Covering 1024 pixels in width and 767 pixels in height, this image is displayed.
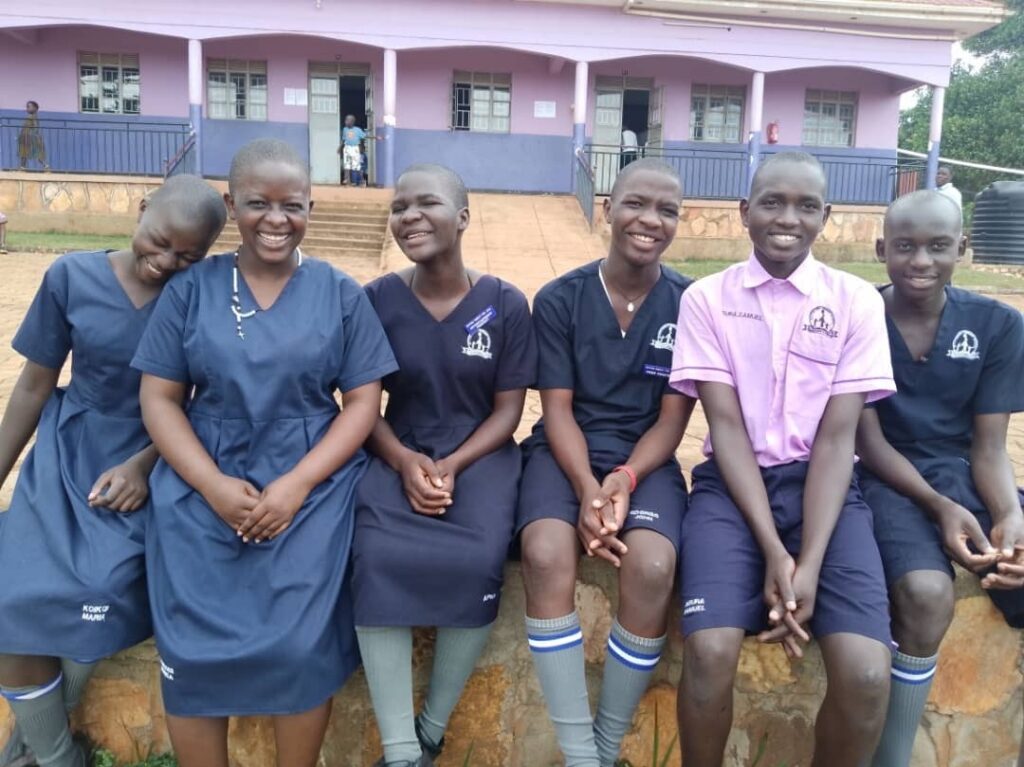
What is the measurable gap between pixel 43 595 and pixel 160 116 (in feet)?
46.9

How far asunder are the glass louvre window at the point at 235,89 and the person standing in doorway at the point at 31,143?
8.71 ft

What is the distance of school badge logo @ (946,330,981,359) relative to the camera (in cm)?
239

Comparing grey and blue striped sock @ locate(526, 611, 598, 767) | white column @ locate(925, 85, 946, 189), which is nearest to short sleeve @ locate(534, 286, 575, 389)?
grey and blue striped sock @ locate(526, 611, 598, 767)

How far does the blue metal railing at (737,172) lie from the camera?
14906 millimetres

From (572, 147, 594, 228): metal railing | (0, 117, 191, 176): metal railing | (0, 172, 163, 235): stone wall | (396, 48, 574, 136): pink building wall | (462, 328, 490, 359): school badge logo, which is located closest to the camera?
(462, 328, 490, 359): school badge logo

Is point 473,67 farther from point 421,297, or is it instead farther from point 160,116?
point 421,297

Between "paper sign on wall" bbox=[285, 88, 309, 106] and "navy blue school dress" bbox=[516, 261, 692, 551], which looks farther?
"paper sign on wall" bbox=[285, 88, 309, 106]

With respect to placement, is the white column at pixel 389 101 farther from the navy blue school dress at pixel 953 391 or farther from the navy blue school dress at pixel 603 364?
the navy blue school dress at pixel 953 391

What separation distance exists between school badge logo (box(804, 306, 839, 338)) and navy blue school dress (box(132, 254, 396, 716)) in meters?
1.14

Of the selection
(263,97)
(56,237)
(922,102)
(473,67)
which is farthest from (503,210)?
(922,102)

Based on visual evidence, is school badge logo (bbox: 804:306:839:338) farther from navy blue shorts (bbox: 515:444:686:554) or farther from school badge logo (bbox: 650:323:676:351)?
navy blue shorts (bbox: 515:444:686:554)

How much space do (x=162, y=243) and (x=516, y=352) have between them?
1.01 m

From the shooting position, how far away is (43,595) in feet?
6.48

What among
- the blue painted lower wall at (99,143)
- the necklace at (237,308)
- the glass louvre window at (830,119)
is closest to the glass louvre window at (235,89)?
the blue painted lower wall at (99,143)
